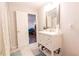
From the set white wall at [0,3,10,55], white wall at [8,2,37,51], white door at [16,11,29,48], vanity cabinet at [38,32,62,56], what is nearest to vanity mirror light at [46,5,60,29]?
vanity cabinet at [38,32,62,56]

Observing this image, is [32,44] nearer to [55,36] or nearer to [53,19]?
[55,36]

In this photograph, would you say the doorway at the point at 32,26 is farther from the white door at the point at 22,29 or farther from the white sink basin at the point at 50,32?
the white sink basin at the point at 50,32

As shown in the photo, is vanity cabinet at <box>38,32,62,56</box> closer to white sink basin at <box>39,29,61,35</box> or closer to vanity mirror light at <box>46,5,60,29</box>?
white sink basin at <box>39,29,61,35</box>

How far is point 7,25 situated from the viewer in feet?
4.58

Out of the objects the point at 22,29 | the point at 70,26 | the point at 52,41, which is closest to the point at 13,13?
the point at 22,29

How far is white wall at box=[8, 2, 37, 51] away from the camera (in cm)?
136

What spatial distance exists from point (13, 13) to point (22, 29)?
1.15 ft

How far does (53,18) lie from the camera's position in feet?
4.86

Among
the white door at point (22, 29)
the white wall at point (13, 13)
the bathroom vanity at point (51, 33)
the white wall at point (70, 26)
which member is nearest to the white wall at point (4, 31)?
the white wall at point (13, 13)

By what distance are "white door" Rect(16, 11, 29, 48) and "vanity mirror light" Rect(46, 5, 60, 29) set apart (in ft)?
1.43

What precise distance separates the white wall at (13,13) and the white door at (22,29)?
0.24 feet

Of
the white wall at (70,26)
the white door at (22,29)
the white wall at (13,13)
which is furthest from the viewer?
the white door at (22,29)

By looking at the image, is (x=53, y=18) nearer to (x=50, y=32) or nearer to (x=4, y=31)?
(x=50, y=32)

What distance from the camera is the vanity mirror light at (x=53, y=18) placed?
144cm
